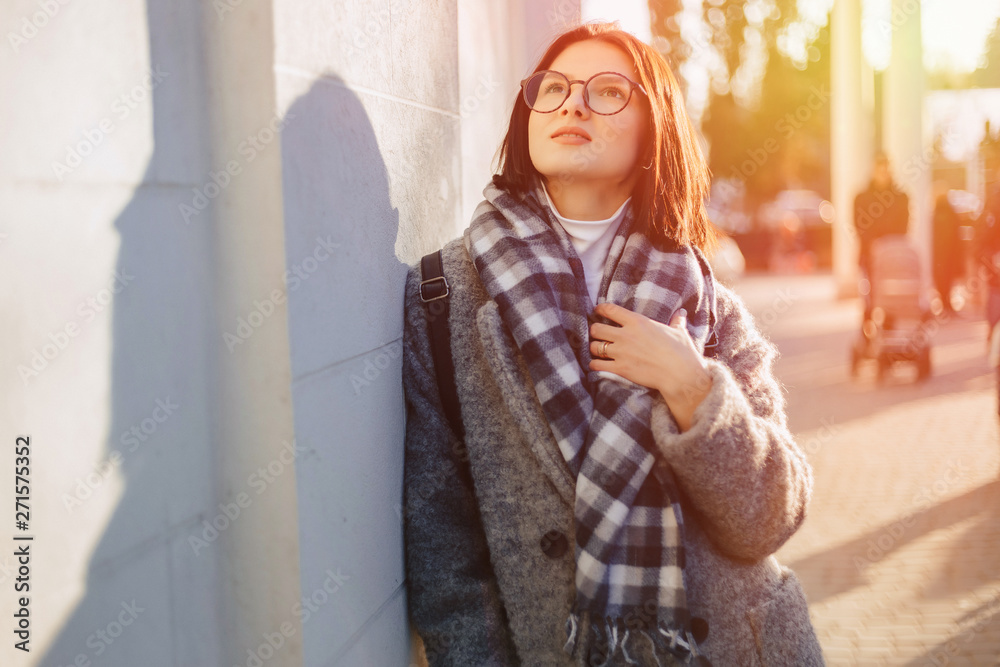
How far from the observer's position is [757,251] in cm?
2520

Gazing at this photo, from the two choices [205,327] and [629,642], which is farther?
[629,642]

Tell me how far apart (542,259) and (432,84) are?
0.65m

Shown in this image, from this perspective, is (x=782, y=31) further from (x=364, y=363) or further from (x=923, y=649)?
(x=364, y=363)

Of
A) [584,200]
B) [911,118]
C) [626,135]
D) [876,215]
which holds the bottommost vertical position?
[876,215]

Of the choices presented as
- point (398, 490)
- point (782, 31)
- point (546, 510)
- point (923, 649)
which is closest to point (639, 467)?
point (546, 510)

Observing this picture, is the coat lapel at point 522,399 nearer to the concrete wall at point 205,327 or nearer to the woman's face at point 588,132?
the concrete wall at point 205,327

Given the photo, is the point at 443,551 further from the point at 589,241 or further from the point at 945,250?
the point at 945,250

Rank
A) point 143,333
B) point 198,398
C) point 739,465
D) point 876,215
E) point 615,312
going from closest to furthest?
point 143,333 < point 198,398 < point 739,465 < point 615,312 < point 876,215

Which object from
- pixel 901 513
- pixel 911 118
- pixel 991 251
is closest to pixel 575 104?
pixel 901 513

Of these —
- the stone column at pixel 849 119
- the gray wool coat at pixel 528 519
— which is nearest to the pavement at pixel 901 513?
the gray wool coat at pixel 528 519

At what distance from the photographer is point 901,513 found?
5234 mm

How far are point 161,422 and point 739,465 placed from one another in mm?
1073

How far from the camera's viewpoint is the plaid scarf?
1.76m

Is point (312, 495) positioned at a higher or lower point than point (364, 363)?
lower
